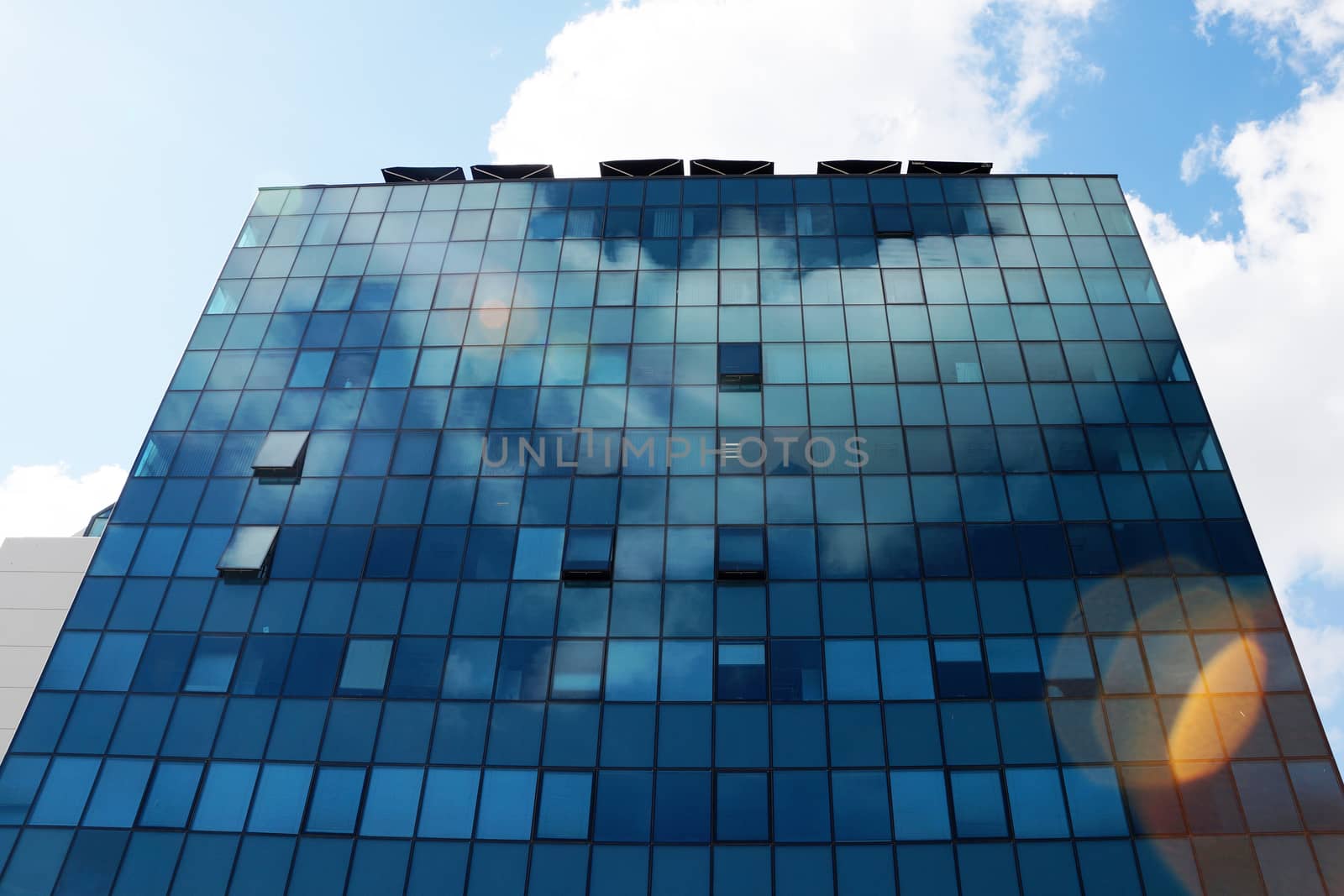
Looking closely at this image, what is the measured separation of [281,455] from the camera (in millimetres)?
33094

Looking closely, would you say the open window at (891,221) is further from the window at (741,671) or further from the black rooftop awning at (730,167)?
the window at (741,671)

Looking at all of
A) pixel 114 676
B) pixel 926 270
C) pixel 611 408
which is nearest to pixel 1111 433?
pixel 926 270

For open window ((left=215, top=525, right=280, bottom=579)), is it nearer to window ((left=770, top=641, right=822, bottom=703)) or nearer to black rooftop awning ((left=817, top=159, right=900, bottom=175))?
window ((left=770, top=641, right=822, bottom=703))

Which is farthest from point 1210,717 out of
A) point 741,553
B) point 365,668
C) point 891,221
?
point 365,668

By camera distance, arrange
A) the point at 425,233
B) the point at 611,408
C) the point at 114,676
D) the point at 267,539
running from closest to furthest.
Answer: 1. the point at 114,676
2. the point at 267,539
3. the point at 611,408
4. the point at 425,233

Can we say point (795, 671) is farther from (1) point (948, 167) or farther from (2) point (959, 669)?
(1) point (948, 167)

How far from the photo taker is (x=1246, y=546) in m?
29.5

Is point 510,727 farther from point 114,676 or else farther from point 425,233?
point 425,233

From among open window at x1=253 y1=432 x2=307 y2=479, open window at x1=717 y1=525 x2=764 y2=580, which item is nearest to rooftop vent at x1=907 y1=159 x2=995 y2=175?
open window at x1=717 y1=525 x2=764 y2=580

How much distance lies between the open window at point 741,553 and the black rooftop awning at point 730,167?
63.1ft

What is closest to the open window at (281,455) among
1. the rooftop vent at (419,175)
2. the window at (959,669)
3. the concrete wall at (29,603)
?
the concrete wall at (29,603)

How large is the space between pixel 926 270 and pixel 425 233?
22.6 metres

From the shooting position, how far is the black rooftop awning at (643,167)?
136 feet

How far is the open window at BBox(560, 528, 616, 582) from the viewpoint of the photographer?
98.2 feet
